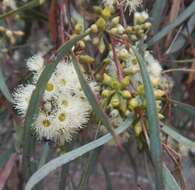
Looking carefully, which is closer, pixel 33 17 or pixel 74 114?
pixel 74 114

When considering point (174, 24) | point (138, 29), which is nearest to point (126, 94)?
point (138, 29)

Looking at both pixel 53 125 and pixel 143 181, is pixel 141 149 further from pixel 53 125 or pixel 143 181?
pixel 143 181

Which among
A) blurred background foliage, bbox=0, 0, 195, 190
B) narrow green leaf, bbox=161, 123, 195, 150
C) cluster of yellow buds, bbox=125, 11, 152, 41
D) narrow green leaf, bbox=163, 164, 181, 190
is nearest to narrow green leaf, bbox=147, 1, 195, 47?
blurred background foliage, bbox=0, 0, 195, 190

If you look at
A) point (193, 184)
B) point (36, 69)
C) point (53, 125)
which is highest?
point (36, 69)

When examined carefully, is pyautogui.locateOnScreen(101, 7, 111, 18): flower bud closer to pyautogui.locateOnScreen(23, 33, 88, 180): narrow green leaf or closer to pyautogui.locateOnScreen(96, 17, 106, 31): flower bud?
pyautogui.locateOnScreen(96, 17, 106, 31): flower bud

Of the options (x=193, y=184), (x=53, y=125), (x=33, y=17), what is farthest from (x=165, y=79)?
(x=193, y=184)

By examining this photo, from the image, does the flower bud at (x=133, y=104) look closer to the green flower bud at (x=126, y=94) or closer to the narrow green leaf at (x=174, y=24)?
the green flower bud at (x=126, y=94)
